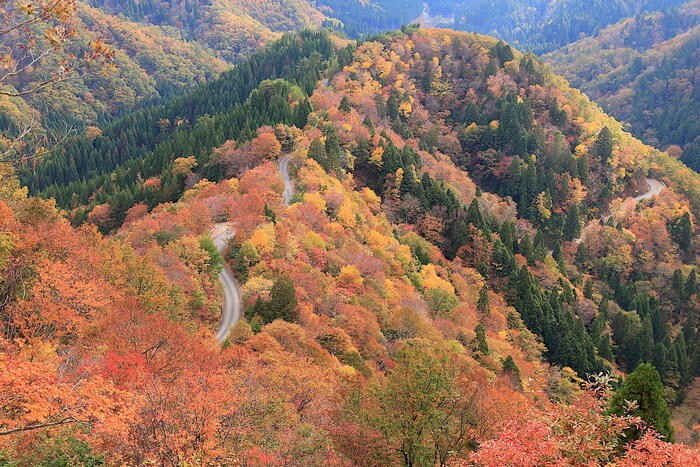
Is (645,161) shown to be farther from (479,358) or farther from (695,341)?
(479,358)

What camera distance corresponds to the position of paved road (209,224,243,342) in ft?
185

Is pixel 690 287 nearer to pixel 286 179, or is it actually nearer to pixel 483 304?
pixel 483 304

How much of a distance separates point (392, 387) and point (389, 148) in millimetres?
91864

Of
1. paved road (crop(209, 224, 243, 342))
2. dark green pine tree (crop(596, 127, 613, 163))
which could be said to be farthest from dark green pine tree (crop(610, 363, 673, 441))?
dark green pine tree (crop(596, 127, 613, 163))

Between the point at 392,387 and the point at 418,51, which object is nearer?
the point at 392,387

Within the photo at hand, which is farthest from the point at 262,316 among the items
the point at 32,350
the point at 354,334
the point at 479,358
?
the point at 479,358

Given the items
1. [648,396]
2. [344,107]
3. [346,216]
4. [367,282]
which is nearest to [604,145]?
[344,107]

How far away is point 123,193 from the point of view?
116625 mm

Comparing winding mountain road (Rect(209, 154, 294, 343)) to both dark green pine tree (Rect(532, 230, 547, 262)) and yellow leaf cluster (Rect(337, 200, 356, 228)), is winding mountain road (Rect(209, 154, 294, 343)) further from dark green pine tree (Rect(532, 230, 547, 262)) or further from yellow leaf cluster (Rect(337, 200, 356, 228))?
dark green pine tree (Rect(532, 230, 547, 262))

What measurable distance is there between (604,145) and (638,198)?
20307mm

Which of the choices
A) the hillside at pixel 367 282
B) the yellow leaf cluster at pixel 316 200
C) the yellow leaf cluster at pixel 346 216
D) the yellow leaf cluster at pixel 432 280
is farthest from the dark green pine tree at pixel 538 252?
the yellow leaf cluster at pixel 316 200

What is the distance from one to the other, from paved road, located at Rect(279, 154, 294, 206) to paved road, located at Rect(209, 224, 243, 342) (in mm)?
14048

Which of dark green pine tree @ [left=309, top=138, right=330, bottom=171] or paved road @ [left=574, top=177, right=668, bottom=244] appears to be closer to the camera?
dark green pine tree @ [left=309, top=138, right=330, bottom=171]

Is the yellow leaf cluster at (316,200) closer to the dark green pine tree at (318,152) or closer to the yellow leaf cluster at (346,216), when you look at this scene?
the yellow leaf cluster at (346,216)
